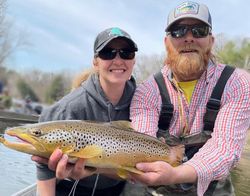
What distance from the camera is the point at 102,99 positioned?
3387 mm

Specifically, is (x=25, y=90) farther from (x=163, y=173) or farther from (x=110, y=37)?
(x=163, y=173)

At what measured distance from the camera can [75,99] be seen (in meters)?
3.36

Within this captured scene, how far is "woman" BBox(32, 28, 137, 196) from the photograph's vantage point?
3.26 metres

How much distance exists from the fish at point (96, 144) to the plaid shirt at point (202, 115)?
234 mm

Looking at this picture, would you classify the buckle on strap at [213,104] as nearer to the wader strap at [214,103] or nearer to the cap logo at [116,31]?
the wader strap at [214,103]

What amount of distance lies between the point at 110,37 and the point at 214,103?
95 cm

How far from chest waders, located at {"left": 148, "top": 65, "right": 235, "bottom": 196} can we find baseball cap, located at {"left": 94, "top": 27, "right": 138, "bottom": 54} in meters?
0.39

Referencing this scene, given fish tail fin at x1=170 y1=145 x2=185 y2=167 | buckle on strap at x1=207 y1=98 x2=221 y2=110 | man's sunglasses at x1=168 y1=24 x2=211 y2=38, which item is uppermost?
man's sunglasses at x1=168 y1=24 x2=211 y2=38

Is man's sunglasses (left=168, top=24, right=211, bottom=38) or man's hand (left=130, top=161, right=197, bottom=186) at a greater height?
man's sunglasses (left=168, top=24, right=211, bottom=38)

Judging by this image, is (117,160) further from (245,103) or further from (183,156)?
(245,103)

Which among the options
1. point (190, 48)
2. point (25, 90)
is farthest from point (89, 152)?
point (25, 90)

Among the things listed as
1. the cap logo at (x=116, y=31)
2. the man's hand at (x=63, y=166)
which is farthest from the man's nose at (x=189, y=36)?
the man's hand at (x=63, y=166)

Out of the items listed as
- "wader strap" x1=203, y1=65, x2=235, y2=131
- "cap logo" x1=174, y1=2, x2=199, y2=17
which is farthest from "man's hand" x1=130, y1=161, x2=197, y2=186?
"cap logo" x1=174, y1=2, x2=199, y2=17

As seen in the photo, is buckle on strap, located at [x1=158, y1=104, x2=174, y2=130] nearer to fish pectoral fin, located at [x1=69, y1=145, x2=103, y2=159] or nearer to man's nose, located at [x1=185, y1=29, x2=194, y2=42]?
man's nose, located at [x1=185, y1=29, x2=194, y2=42]
